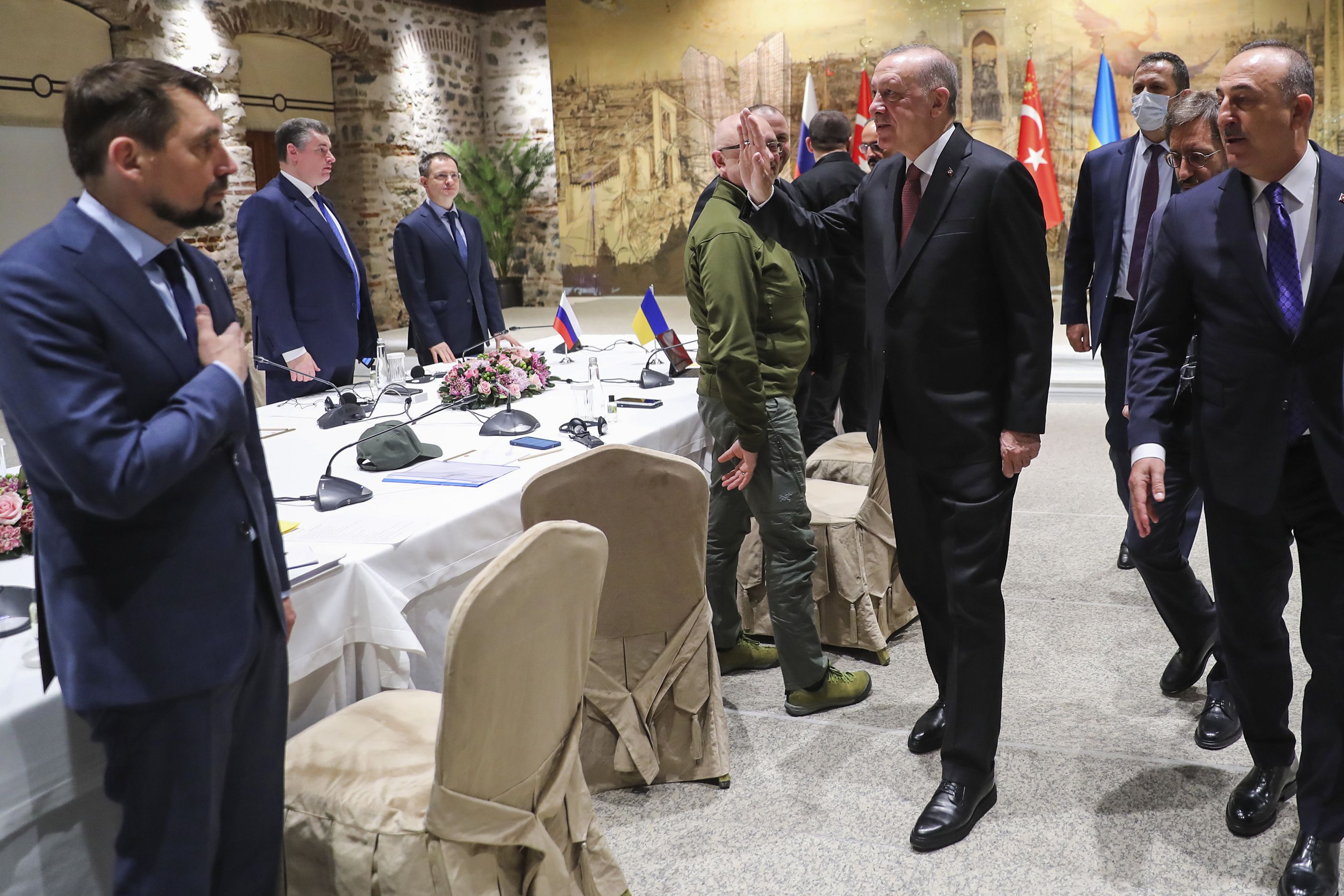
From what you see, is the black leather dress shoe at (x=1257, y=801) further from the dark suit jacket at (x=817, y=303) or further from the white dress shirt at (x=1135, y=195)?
the dark suit jacket at (x=817, y=303)

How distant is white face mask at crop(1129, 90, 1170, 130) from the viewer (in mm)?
3537

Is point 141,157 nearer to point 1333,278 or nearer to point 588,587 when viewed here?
point 588,587

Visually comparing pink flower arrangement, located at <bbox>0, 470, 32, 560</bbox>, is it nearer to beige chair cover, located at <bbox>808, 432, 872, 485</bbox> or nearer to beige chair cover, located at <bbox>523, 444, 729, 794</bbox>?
beige chair cover, located at <bbox>523, 444, 729, 794</bbox>

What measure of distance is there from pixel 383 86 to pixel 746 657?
10.3 m

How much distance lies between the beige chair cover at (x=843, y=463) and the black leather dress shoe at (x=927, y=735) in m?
1.16

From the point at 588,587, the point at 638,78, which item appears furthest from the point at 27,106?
the point at 588,587

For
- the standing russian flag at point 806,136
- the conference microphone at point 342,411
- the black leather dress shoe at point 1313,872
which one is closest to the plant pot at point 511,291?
the standing russian flag at point 806,136

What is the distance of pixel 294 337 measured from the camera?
4.49 metres

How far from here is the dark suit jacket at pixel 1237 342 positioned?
2016 millimetres

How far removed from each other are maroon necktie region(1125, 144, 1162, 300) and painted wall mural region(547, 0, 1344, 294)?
775 centimetres

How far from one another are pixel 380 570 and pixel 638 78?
11.7 meters

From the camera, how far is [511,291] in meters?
14.1

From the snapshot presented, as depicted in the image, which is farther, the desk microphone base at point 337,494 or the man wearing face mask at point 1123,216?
the man wearing face mask at point 1123,216

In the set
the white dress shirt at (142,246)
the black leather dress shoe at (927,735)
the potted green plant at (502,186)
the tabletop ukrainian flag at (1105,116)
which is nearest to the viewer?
the white dress shirt at (142,246)
